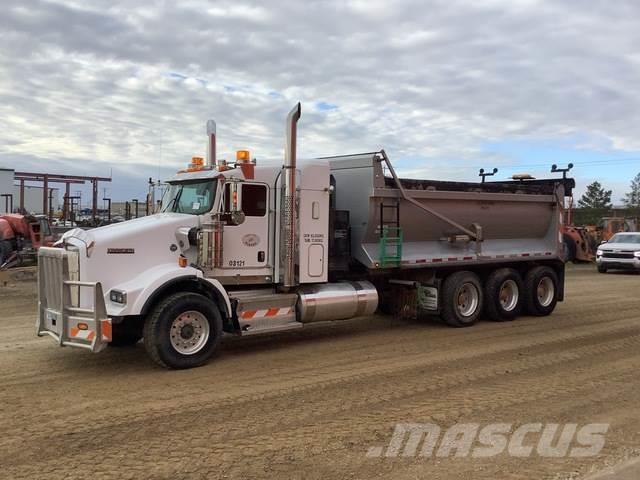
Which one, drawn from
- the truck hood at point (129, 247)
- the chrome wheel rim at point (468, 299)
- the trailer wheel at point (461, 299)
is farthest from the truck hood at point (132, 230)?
the chrome wheel rim at point (468, 299)

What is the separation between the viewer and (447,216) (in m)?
11.1

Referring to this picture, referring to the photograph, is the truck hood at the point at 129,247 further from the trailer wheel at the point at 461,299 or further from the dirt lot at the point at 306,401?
the trailer wheel at the point at 461,299

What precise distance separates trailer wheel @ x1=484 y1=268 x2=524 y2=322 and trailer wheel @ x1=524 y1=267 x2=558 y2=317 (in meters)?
0.19

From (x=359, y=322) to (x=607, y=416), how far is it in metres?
5.88

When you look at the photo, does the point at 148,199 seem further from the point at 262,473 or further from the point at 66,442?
the point at 262,473

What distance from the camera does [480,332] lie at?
10641 millimetres

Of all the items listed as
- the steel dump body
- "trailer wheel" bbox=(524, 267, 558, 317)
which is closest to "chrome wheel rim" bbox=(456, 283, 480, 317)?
the steel dump body

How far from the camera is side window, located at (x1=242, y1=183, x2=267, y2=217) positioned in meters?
8.59

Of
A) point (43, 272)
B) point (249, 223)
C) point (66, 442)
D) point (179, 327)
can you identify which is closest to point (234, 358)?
point (179, 327)

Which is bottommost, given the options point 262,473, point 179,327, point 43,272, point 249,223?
point 262,473

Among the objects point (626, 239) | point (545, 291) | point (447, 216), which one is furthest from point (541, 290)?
point (626, 239)

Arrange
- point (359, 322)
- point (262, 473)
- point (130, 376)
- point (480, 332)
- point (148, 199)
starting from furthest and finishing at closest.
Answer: point (359, 322) < point (480, 332) < point (148, 199) < point (130, 376) < point (262, 473)

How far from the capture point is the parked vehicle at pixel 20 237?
1920 cm
